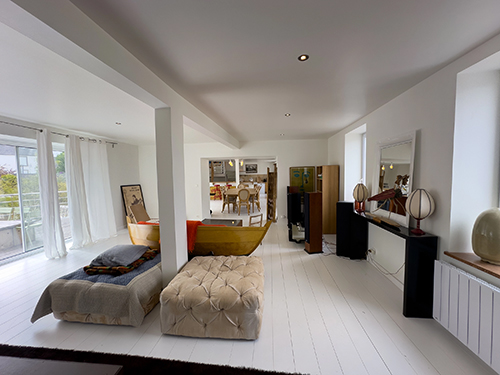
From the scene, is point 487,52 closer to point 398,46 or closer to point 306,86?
point 398,46

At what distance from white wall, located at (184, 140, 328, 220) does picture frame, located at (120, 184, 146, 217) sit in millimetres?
1365

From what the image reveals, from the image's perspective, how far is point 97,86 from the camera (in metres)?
2.22

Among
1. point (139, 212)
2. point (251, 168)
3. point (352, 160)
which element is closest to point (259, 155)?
point (352, 160)

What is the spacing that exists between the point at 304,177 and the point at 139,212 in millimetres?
4680

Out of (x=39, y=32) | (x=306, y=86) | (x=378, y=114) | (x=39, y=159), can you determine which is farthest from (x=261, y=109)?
(x=39, y=159)

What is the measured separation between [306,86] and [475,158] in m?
1.61

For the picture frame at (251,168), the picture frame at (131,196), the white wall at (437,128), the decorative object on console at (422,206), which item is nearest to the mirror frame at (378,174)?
the white wall at (437,128)

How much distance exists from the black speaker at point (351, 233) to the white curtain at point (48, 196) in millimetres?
4948

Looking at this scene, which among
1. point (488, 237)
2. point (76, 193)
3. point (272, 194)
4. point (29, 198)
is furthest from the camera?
point (272, 194)

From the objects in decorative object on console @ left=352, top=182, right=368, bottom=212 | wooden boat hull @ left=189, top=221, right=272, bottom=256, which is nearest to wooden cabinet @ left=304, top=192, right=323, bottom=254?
decorative object on console @ left=352, top=182, right=368, bottom=212

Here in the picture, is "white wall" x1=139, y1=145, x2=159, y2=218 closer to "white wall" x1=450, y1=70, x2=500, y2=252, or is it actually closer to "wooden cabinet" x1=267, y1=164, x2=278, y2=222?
"wooden cabinet" x1=267, y1=164, x2=278, y2=222

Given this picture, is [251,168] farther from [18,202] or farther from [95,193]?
[18,202]

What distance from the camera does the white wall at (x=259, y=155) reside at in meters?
5.88

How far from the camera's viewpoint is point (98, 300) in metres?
2.00
